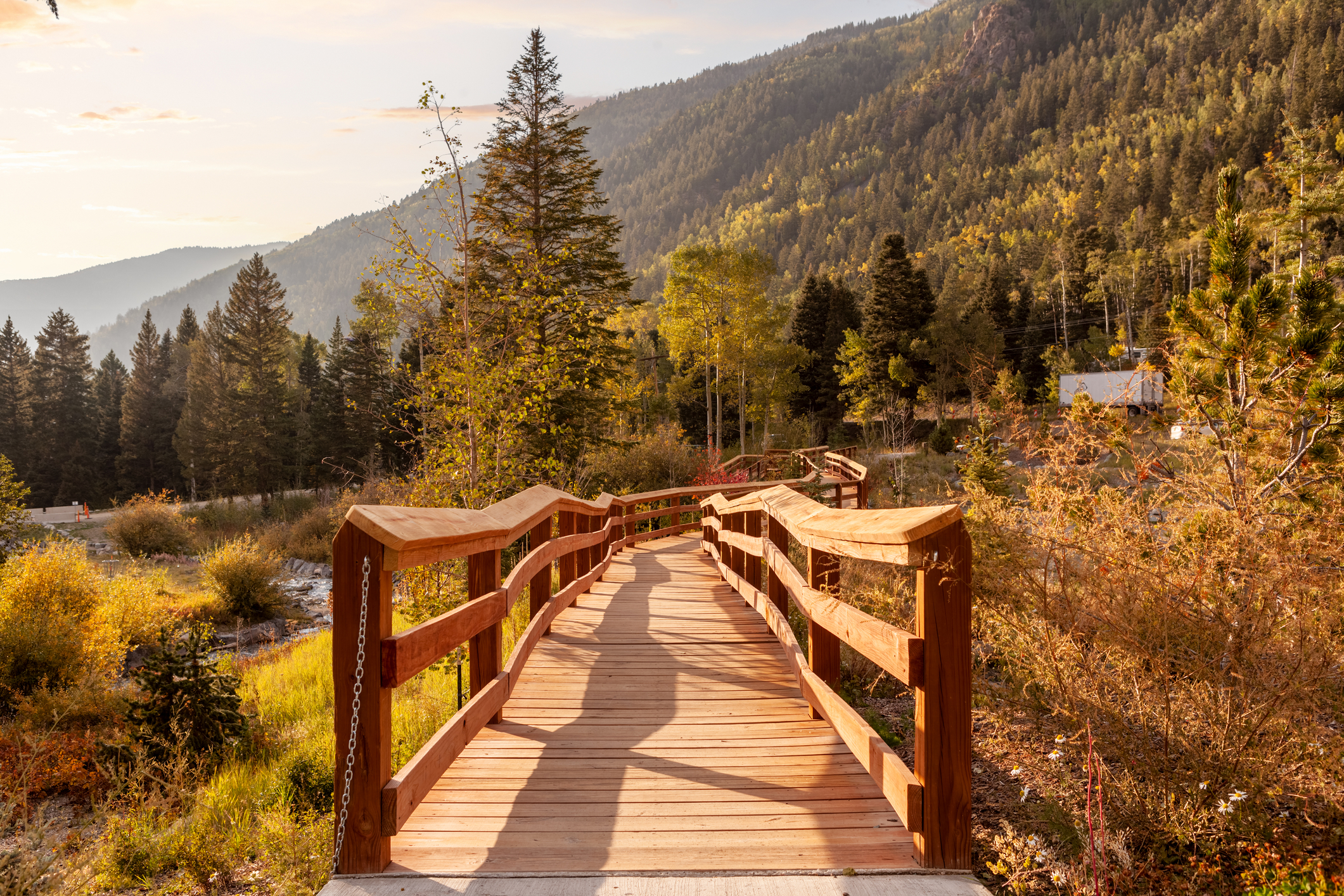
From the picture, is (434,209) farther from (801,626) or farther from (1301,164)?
(1301,164)

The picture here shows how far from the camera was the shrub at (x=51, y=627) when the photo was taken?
10.9 meters

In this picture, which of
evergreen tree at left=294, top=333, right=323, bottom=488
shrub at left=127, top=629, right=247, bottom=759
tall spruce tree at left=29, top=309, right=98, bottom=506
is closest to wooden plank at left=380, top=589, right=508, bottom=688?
shrub at left=127, top=629, right=247, bottom=759

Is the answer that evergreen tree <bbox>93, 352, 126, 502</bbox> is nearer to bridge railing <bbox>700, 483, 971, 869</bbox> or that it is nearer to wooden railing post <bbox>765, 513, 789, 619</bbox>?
wooden railing post <bbox>765, 513, 789, 619</bbox>

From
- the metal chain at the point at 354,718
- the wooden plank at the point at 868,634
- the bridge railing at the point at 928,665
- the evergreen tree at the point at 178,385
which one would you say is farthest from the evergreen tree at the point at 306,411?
the bridge railing at the point at 928,665

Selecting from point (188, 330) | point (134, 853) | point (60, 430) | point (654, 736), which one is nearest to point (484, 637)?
point (654, 736)

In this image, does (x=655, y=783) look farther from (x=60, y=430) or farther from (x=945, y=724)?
(x=60, y=430)

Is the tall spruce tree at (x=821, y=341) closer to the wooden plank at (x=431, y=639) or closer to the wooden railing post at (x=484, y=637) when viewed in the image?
the wooden railing post at (x=484, y=637)

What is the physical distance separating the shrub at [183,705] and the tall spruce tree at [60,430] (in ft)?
188

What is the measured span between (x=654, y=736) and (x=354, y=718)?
1777 mm

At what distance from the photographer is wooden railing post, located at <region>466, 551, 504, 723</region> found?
3719 mm

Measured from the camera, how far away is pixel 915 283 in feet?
153

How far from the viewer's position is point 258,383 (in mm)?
49031

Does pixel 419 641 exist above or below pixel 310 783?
above

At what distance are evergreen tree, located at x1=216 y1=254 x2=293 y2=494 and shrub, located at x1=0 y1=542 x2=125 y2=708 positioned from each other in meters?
33.5
